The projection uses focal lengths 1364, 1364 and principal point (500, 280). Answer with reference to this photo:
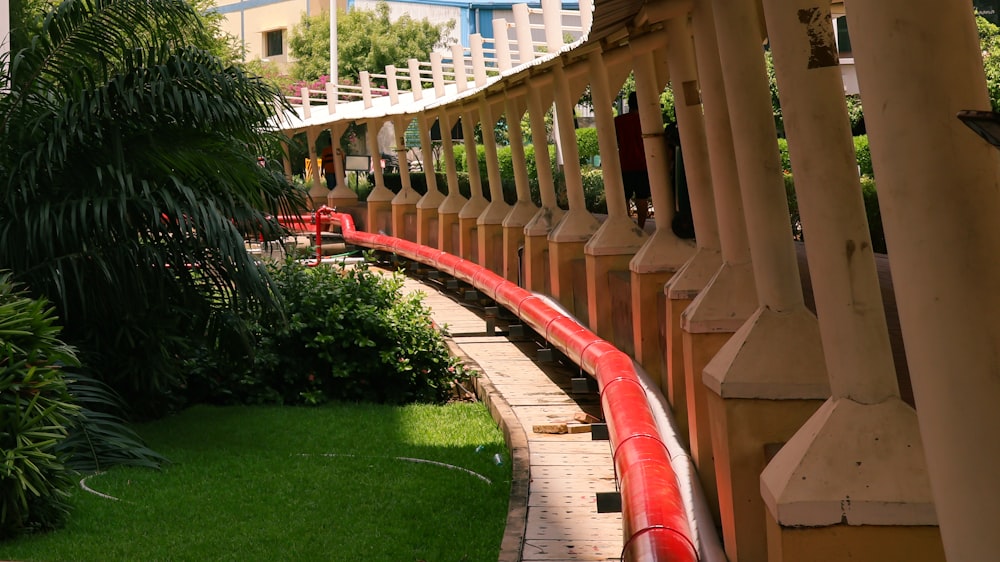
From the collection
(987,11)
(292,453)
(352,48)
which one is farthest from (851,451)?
(352,48)

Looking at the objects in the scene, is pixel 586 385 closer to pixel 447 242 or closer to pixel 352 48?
pixel 447 242

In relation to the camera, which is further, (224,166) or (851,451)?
(224,166)

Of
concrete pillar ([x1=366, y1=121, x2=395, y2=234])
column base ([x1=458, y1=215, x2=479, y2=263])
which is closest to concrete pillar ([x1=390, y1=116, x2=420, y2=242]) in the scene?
concrete pillar ([x1=366, y1=121, x2=395, y2=234])

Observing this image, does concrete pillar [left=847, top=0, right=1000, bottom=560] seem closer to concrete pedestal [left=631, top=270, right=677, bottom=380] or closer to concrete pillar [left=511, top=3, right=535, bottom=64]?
concrete pedestal [left=631, top=270, right=677, bottom=380]

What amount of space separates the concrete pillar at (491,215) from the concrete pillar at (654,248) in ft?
26.7

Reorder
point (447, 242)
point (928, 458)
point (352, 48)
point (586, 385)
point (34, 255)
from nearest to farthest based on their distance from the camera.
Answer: point (928, 458) → point (34, 255) → point (586, 385) → point (447, 242) → point (352, 48)

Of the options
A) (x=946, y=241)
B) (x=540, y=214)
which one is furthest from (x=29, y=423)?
(x=540, y=214)

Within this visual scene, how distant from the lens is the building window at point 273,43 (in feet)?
195

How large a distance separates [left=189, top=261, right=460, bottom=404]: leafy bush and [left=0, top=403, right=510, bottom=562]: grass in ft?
2.84

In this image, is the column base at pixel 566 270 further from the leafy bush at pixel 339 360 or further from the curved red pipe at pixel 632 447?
the leafy bush at pixel 339 360

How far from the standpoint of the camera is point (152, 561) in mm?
6547

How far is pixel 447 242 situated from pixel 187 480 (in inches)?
482

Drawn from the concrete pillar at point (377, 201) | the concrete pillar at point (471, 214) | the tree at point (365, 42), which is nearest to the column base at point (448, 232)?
the concrete pillar at point (471, 214)

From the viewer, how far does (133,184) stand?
938 cm
